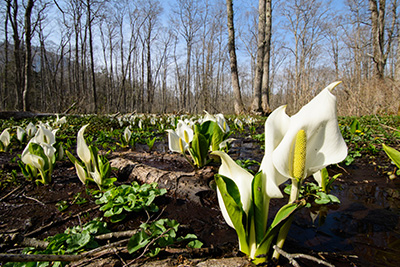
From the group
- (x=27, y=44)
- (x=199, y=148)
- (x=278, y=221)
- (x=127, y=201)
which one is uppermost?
(x=27, y=44)

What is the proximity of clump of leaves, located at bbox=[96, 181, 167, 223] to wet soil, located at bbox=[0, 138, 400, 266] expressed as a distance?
0.06 m

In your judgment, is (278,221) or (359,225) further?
(359,225)

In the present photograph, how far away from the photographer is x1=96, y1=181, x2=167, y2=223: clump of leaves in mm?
1263

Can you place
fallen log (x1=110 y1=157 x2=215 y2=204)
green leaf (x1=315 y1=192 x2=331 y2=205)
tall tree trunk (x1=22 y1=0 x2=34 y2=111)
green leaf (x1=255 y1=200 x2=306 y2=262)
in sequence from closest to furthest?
green leaf (x1=255 y1=200 x2=306 y2=262), green leaf (x1=315 y1=192 x2=331 y2=205), fallen log (x1=110 y1=157 x2=215 y2=204), tall tree trunk (x1=22 y1=0 x2=34 y2=111)

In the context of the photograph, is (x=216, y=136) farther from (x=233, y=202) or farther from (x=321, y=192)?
(x=233, y=202)

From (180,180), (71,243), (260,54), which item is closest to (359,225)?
(180,180)

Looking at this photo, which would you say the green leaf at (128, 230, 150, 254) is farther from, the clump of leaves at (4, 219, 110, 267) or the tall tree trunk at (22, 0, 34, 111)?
the tall tree trunk at (22, 0, 34, 111)

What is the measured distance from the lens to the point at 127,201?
132 centimetres

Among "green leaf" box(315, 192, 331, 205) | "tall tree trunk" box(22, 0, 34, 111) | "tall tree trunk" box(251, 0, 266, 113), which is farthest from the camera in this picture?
"tall tree trunk" box(251, 0, 266, 113)

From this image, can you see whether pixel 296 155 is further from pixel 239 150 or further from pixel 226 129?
pixel 239 150

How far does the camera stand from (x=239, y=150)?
356 centimetres

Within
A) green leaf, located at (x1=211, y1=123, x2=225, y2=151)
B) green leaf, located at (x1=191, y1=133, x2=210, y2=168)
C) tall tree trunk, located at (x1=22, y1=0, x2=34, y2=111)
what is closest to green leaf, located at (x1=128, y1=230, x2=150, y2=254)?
green leaf, located at (x1=191, y1=133, x2=210, y2=168)

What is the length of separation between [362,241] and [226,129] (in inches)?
64.9

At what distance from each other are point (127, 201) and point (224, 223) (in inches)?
24.8
